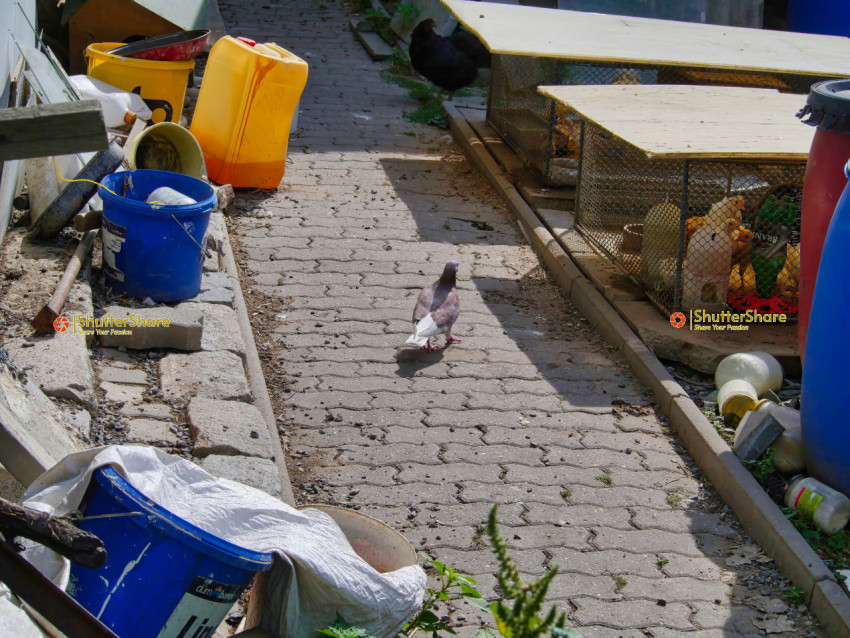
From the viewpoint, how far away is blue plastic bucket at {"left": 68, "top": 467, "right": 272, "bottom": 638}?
2.12 metres

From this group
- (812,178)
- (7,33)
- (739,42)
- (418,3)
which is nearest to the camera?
(812,178)

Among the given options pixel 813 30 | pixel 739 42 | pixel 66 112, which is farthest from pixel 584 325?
pixel 813 30

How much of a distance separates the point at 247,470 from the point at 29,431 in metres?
0.88

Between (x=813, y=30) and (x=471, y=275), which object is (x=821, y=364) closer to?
(x=471, y=275)

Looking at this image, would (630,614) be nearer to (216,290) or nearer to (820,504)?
(820,504)

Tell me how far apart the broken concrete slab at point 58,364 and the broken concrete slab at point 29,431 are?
212 millimetres

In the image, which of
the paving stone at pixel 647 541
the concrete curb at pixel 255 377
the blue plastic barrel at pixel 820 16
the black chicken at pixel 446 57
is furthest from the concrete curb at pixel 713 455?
the blue plastic barrel at pixel 820 16

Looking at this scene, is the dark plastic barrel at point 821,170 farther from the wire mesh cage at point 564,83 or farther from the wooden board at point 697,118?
the wire mesh cage at point 564,83

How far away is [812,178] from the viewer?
13.7 feet

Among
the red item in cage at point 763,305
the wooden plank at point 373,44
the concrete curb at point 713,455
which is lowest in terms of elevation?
the concrete curb at point 713,455

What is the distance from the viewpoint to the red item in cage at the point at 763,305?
516 centimetres

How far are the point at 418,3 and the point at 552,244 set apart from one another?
278 inches

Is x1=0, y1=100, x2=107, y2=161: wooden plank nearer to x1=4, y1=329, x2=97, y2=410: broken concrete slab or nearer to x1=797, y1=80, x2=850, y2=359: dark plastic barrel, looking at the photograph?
x1=4, y1=329, x2=97, y2=410: broken concrete slab

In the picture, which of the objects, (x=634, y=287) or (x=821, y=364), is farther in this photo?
(x=634, y=287)
